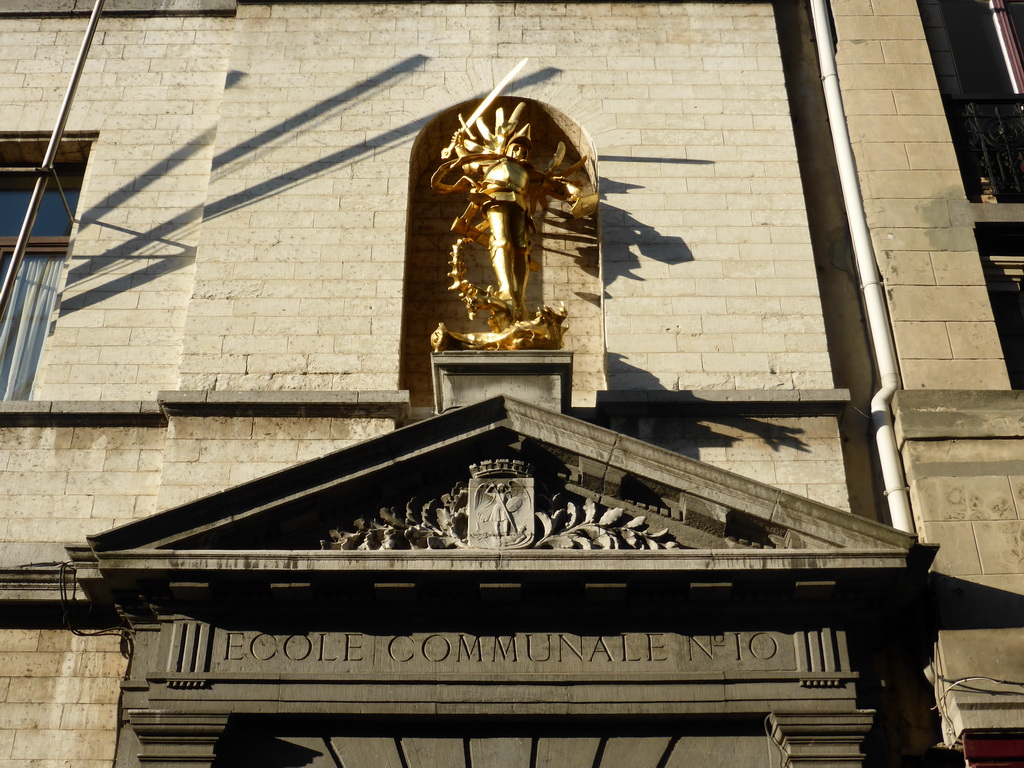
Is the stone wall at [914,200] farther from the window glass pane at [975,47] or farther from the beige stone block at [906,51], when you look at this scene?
the window glass pane at [975,47]

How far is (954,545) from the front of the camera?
9.95 m

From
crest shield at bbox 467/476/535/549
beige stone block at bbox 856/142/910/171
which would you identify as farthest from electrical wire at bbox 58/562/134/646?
beige stone block at bbox 856/142/910/171

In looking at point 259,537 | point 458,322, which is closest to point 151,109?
point 458,322

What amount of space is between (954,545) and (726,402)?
6.64 feet

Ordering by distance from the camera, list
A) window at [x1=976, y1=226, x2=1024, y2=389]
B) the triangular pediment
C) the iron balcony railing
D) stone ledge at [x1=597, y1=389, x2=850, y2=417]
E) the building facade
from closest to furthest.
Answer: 1. the building facade
2. the triangular pediment
3. stone ledge at [x1=597, y1=389, x2=850, y2=417]
4. window at [x1=976, y1=226, x2=1024, y2=389]
5. the iron balcony railing

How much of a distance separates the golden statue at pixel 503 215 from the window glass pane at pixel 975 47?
4.27 meters

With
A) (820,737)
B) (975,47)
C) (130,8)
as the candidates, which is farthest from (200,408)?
(975,47)

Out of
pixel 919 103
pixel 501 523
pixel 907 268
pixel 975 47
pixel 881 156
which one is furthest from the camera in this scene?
pixel 975 47

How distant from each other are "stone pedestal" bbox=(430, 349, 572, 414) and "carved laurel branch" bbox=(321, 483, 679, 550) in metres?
1.04

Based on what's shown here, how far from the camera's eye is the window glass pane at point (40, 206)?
42.1 feet

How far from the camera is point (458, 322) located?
12188 mm

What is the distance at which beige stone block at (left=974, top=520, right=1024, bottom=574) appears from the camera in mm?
9820

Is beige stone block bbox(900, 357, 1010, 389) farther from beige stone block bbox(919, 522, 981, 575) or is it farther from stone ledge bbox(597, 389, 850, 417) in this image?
beige stone block bbox(919, 522, 981, 575)

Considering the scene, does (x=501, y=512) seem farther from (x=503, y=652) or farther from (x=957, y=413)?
(x=957, y=413)
